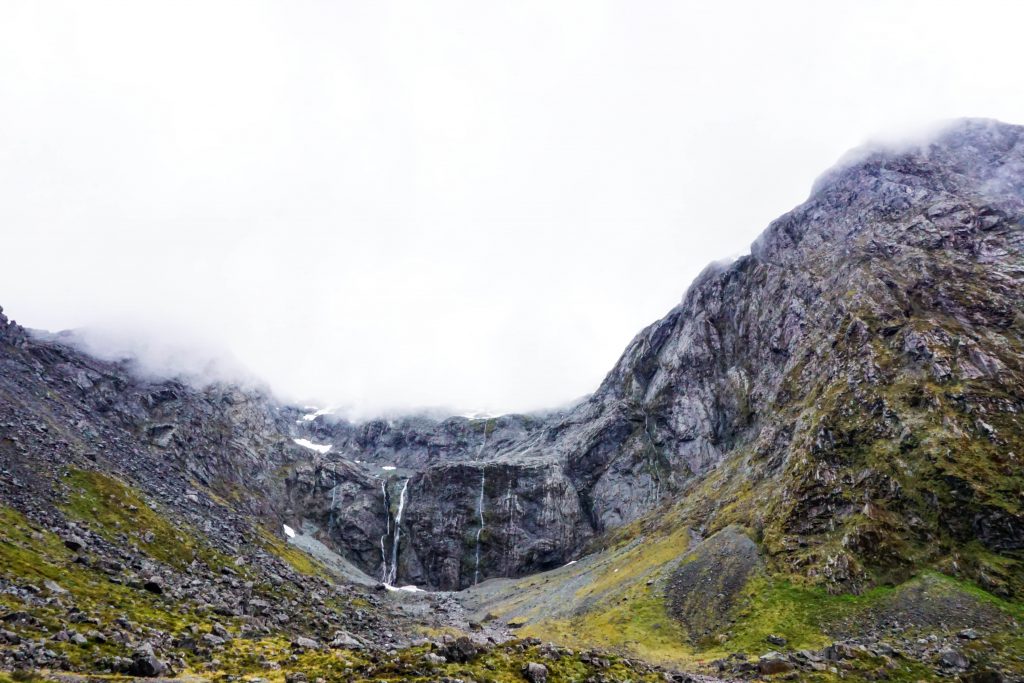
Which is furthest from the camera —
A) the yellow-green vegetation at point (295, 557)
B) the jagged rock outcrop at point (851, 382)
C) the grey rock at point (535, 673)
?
the yellow-green vegetation at point (295, 557)

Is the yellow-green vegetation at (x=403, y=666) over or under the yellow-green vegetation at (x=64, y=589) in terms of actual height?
under

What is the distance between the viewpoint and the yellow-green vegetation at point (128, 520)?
61188 millimetres

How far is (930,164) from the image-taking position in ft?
A: 489

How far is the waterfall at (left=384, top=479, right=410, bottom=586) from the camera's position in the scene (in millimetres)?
159000

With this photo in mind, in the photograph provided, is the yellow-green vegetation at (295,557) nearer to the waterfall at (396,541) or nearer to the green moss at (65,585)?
the waterfall at (396,541)

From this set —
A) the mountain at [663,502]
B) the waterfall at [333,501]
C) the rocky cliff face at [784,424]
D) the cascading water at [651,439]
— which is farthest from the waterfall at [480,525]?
the cascading water at [651,439]

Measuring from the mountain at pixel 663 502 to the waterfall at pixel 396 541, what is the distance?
50cm

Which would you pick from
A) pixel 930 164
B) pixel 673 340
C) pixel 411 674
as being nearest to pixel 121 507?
pixel 411 674

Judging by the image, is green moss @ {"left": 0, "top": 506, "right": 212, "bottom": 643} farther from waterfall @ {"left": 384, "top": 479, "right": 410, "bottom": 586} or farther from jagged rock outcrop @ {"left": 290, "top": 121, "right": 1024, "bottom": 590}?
waterfall @ {"left": 384, "top": 479, "right": 410, "bottom": 586}

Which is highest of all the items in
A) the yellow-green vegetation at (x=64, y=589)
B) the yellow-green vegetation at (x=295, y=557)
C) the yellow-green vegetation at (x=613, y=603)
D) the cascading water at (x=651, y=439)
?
the cascading water at (x=651, y=439)

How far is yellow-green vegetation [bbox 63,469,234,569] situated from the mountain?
64 cm

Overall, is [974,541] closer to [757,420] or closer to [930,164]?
[757,420]

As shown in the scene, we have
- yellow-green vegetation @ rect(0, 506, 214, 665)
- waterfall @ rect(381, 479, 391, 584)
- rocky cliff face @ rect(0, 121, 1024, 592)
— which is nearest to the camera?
yellow-green vegetation @ rect(0, 506, 214, 665)

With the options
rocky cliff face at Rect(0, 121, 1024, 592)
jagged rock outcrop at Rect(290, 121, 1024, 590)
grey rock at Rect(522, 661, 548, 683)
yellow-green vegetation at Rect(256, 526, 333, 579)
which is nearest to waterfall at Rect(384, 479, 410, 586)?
rocky cliff face at Rect(0, 121, 1024, 592)
